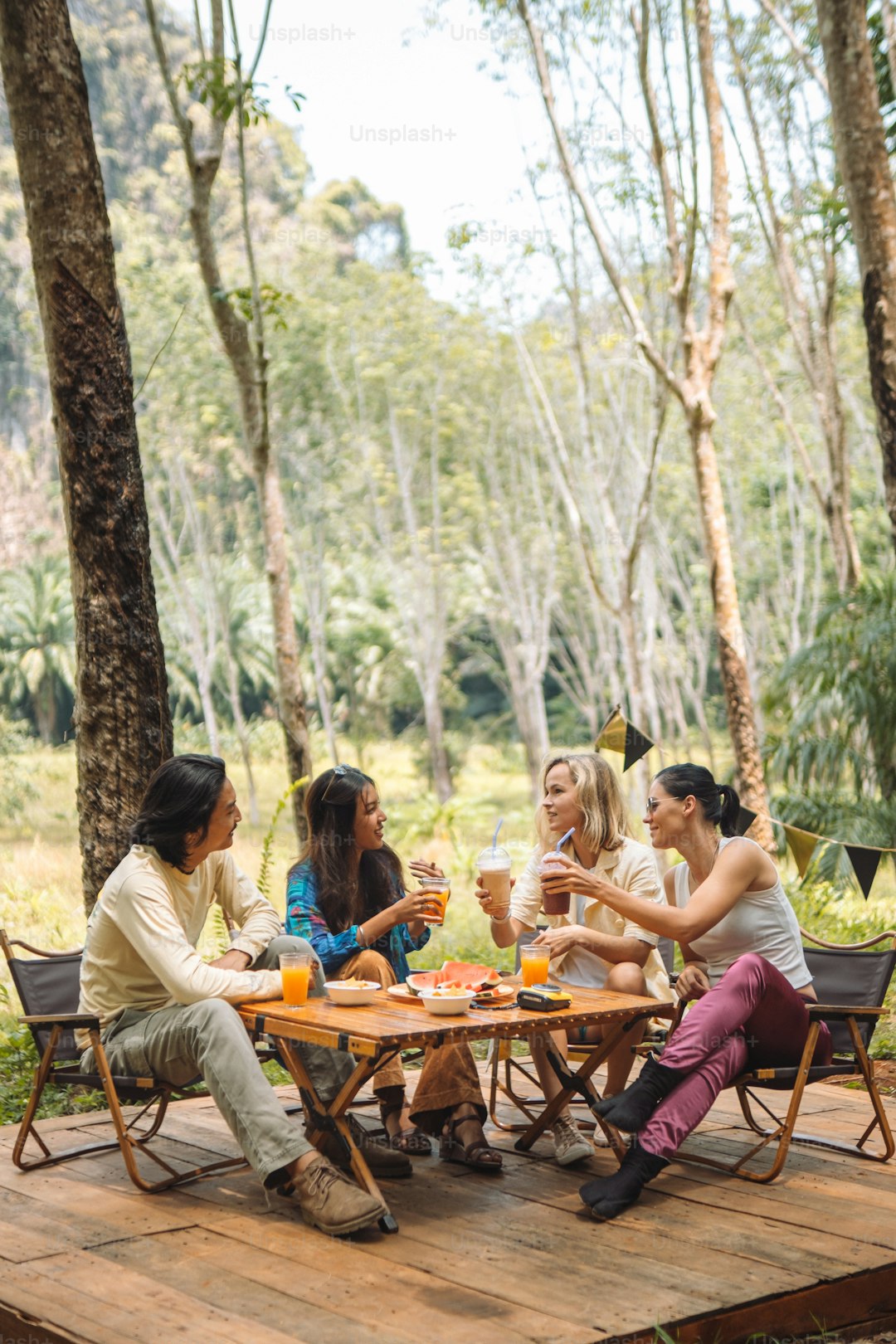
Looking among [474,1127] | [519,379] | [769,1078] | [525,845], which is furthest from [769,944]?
[519,379]

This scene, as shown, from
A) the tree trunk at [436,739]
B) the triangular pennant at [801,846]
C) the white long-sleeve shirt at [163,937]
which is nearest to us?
the white long-sleeve shirt at [163,937]

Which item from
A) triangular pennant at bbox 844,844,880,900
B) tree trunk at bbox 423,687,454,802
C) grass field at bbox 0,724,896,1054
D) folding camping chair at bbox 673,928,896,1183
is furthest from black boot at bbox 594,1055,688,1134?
tree trunk at bbox 423,687,454,802

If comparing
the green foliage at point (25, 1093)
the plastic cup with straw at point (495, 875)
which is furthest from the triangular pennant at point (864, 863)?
the green foliage at point (25, 1093)

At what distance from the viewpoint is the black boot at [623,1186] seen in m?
3.15

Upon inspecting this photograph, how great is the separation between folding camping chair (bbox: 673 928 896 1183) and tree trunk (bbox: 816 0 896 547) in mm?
2276

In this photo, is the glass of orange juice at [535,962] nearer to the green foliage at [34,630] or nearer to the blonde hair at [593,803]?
the blonde hair at [593,803]

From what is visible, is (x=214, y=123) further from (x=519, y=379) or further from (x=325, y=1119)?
(x=519, y=379)

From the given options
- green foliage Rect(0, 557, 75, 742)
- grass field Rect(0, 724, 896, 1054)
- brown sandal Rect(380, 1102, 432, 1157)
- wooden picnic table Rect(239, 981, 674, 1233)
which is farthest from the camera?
green foliage Rect(0, 557, 75, 742)

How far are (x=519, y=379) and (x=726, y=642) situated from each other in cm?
1478

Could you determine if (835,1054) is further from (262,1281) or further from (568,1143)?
(262,1281)

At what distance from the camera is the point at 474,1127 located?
3654 mm

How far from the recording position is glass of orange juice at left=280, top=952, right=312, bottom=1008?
3.34m

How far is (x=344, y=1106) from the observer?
127 inches

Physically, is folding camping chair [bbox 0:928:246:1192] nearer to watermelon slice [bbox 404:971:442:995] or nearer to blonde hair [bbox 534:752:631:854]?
watermelon slice [bbox 404:971:442:995]
